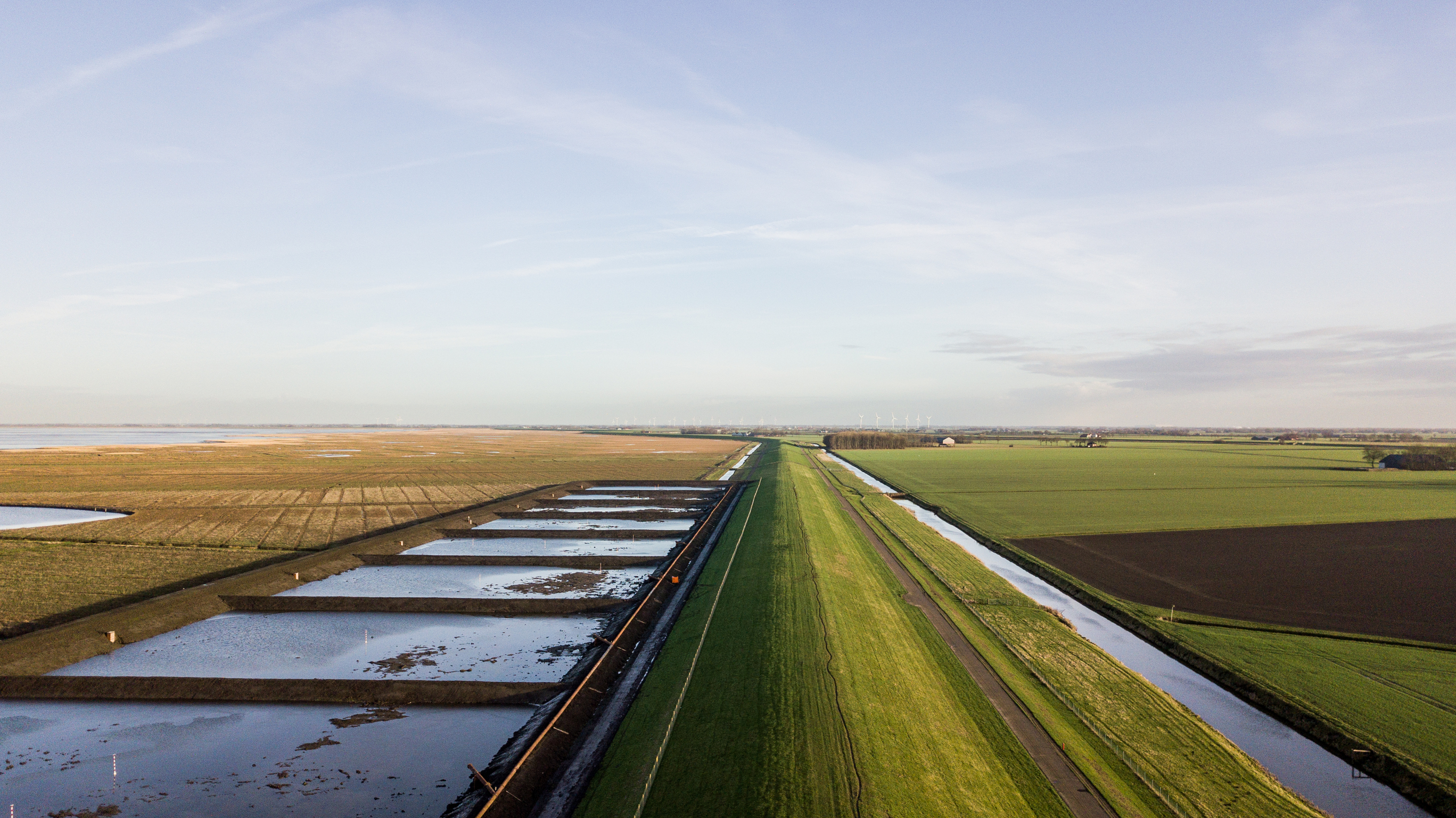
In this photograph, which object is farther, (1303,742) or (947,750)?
(1303,742)

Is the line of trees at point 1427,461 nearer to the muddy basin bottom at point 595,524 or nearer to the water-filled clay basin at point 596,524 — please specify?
the water-filled clay basin at point 596,524

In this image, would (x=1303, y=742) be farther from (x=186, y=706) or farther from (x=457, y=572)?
(x=457, y=572)

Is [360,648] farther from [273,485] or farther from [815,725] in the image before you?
[273,485]

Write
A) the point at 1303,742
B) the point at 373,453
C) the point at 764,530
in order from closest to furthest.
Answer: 1. the point at 1303,742
2. the point at 764,530
3. the point at 373,453

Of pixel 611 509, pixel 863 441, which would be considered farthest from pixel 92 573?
pixel 863 441

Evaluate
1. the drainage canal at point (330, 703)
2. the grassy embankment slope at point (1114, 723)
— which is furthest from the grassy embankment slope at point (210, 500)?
the grassy embankment slope at point (1114, 723)

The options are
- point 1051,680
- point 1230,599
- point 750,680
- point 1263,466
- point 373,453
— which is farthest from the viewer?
point 373,453

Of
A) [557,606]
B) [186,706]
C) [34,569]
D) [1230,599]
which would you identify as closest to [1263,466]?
[1230,599]

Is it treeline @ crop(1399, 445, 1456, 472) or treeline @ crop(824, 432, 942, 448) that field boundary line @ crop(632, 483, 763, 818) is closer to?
treeline @ crop(1399, 445, 1456, 472)
